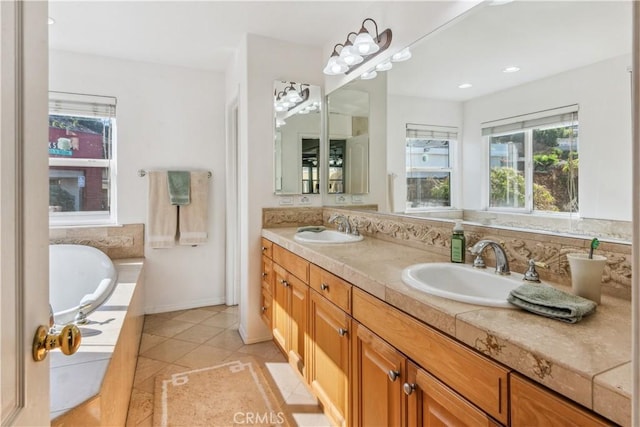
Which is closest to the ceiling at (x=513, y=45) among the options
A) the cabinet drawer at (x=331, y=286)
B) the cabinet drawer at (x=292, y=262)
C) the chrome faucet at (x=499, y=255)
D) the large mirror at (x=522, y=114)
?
the large mirror at (x=522, y=114)

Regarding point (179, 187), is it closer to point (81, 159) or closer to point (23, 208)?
point (81, 159)

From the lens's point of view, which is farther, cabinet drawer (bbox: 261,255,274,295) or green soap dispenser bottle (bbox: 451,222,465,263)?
cabinet drawer (bbox: 261,255,274,295)

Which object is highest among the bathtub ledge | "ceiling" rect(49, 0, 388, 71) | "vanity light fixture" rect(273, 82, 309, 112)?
"ceiling" rect(49, 0, 388, 71)

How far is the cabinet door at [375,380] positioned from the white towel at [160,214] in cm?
252

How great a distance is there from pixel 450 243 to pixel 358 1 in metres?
1.68

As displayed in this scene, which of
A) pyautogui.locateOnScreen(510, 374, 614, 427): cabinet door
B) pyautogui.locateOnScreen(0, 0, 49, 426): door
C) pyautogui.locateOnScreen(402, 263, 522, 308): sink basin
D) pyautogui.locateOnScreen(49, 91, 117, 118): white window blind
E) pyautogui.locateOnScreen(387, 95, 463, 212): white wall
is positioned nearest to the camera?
pyautogui.locateOnScreen(0, 0, 49, 426): door

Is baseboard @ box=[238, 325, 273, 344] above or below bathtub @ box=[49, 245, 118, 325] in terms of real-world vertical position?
below

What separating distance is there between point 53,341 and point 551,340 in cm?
100

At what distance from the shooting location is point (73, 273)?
2.73m

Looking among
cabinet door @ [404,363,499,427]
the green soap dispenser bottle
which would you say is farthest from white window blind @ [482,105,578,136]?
cabinet door @ [404,363,499,427]

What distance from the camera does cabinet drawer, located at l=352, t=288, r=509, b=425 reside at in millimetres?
758

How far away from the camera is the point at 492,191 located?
4.98 feet

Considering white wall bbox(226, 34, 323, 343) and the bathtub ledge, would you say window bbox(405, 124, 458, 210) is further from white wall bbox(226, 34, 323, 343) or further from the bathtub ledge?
the bathtub ledge

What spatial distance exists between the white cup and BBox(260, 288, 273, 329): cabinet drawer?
1.86 m
